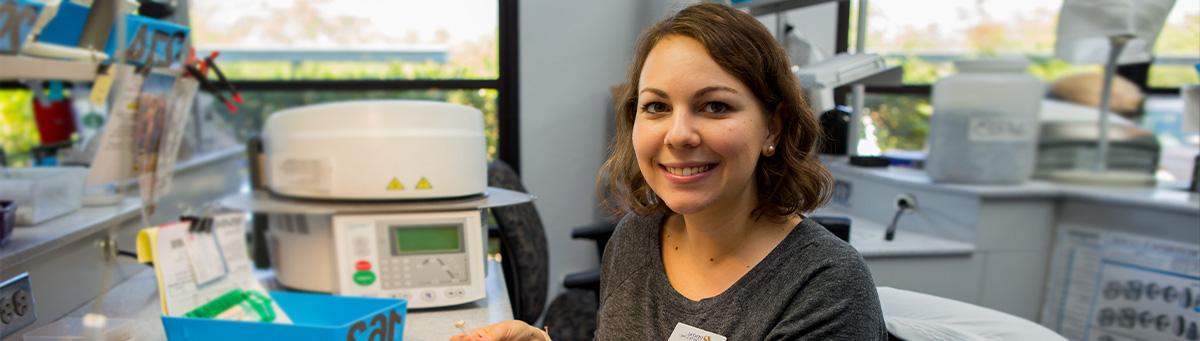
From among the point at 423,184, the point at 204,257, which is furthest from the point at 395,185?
the point at 204,257

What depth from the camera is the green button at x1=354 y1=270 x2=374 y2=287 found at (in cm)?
125

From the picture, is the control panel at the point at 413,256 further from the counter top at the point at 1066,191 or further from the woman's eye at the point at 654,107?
the counter top at the point at 1066,191

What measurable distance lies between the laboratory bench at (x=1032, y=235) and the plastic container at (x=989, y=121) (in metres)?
0.06

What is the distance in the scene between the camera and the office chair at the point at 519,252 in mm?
1757

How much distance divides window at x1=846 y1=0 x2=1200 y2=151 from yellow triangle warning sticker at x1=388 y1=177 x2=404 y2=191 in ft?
5.41

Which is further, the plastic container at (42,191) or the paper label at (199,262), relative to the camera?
the plastic container at (42,191)

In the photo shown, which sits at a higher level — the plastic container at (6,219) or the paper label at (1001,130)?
the paper label at (1001,130)

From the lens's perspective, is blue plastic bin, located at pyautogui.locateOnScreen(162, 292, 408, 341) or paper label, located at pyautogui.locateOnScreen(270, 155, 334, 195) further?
paper label, located at pyautogui.locateOnScreen(270, 155, 334, 195)

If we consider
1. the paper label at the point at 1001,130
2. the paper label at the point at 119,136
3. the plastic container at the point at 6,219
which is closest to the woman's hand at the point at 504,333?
the plastic container at the point at 6,219

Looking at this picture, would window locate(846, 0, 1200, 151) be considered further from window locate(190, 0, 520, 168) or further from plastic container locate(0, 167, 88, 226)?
plastic container locate(0, 167, 88, 226)

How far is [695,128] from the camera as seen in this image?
85 cm

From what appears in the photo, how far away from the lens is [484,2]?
2.12m

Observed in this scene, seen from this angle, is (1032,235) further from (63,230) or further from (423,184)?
(63,230)

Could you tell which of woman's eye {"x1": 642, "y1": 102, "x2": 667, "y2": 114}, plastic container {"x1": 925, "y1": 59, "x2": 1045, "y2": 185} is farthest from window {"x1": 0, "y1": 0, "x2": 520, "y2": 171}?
woman's eye {"x1": 642, "y1": 102, "x2": 667, "y2": 114}
